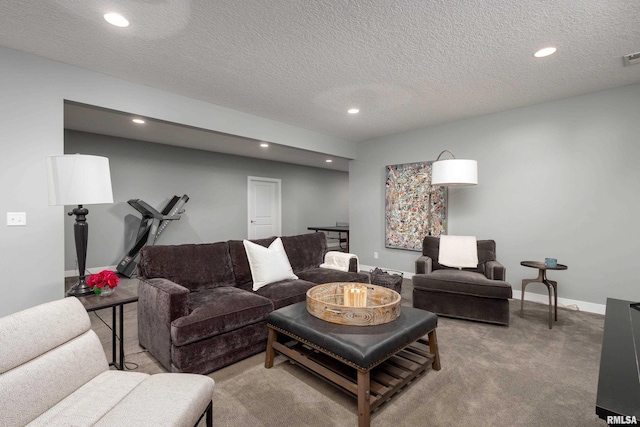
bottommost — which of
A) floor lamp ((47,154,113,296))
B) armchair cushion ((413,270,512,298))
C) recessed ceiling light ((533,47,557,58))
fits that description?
armchair cushion ((413,270,512,298))

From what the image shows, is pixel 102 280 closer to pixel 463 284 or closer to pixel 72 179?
pixel 72 179

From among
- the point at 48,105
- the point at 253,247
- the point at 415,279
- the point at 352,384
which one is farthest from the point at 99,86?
the point at 415,279

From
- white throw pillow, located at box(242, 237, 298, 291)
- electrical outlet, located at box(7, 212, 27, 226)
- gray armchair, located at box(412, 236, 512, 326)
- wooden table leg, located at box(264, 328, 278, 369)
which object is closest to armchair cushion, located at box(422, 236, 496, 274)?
gray armchair, located at box(412, 236, 512, 326)

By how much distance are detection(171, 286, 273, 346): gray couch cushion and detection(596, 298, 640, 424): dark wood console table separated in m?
2.00

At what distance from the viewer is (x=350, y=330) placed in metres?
→ 1.79

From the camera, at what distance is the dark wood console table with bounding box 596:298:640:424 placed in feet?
2.49

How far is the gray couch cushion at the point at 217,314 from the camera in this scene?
76.9 inches

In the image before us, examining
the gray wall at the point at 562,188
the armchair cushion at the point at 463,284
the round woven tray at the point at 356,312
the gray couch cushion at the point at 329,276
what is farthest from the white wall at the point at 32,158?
the gray wall at the point at 562,188

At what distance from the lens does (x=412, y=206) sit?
4801 millimetres

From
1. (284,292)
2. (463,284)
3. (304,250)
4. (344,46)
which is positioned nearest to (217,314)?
(284,292)

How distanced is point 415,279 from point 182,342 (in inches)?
95.7

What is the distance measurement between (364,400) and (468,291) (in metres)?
2.00

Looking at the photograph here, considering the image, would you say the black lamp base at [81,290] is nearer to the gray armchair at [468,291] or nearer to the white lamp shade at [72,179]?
the white lamp shade at [72,179]

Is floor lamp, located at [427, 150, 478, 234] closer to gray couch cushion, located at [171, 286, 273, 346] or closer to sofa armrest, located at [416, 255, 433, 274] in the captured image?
sofa armrest, located at [416, 255, 433, 274]
